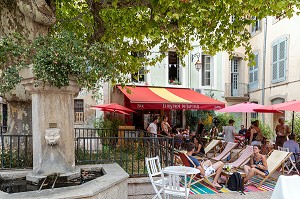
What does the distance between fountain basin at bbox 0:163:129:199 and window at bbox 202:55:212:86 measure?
12.9 m

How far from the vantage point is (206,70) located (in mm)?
17375

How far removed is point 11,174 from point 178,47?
20.0 ft

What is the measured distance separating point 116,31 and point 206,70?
1032 centimetres

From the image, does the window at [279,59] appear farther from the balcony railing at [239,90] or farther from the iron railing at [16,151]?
the iron railing at [16,151]

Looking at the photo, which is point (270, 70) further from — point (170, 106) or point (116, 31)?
point (116, 31)

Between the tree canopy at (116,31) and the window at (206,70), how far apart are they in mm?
8089

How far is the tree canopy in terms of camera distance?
170 inches

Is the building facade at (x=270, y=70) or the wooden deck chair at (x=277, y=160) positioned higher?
the building facade at (x=270, y=70)

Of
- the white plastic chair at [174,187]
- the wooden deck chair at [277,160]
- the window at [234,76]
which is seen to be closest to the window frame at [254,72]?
the window at [234,76]

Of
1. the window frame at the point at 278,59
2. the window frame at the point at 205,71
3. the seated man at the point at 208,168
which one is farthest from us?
the window frame at the point at 205,71

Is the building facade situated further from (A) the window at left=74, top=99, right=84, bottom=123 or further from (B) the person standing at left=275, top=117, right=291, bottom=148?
(A) the window at left=74, top=99, right=84, bottom=123

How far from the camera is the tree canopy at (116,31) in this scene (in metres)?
4.32

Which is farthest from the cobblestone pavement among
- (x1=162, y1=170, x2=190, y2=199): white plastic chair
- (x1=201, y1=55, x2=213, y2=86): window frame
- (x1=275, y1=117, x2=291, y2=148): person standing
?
(x1=201, y1=55, x2=213, y2=86): window frame

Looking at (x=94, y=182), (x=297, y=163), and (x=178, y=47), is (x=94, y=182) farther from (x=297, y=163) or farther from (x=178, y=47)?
(x=297, y=163)
